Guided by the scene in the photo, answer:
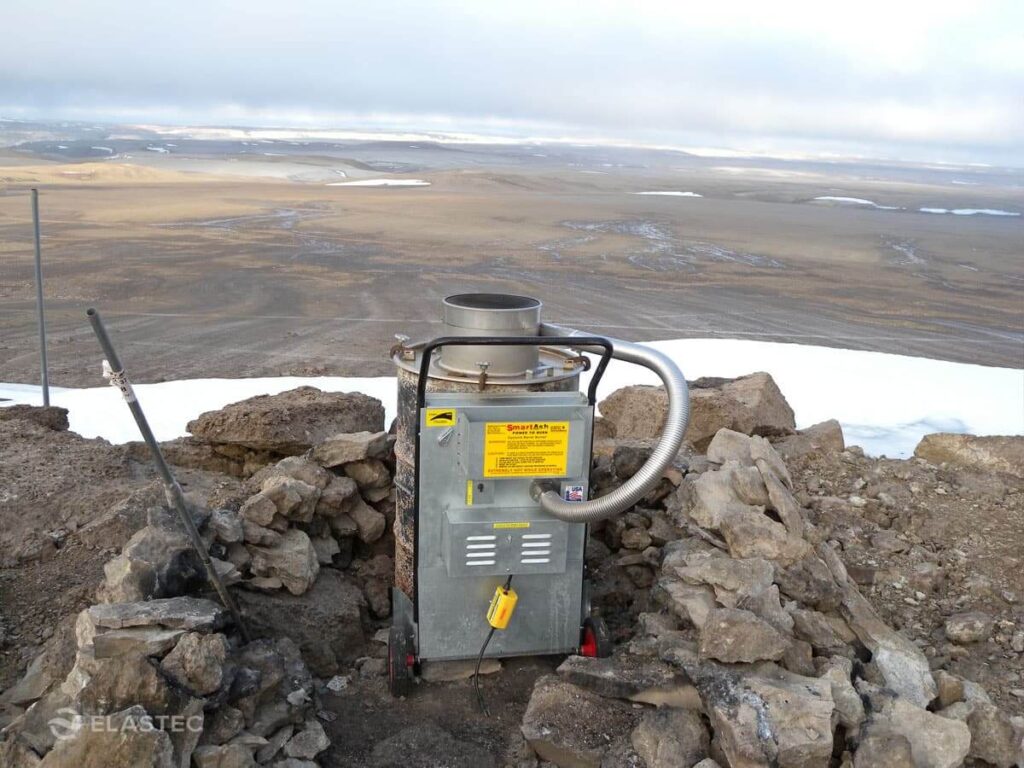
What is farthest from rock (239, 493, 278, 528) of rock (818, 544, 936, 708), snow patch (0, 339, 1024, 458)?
snow patch (0, 339, 1024, 458)

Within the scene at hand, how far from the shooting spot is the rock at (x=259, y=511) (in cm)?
456

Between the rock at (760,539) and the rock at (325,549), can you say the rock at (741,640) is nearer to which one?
the rock at (760,539)

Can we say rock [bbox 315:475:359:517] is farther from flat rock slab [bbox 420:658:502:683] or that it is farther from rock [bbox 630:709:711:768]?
rock [bbox 630:709:711:768]

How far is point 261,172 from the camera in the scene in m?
62.3

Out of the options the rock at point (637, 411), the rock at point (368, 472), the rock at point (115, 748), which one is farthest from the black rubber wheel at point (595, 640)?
the rock at point (637, 411)

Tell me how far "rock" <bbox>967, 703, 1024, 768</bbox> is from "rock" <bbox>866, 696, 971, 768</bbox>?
6.5 inches

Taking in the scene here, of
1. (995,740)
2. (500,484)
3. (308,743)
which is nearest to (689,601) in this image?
(500,484)

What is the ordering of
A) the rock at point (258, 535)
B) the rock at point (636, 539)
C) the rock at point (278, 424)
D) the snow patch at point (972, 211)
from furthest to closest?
the snow patch at point (972, 211) < the rock at point (278, 424) < the rock at point (636, 539) < the rock at point (258, 535)

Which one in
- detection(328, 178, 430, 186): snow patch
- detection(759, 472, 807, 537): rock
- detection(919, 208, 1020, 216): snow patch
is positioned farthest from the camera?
detection(919, 208, 1020, 216): snow patch

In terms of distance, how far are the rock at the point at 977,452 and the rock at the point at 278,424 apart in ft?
13.9

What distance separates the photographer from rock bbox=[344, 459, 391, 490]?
16.8 feet

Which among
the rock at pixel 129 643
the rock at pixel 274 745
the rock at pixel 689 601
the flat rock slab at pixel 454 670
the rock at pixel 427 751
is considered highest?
the rock at pixel 129 643

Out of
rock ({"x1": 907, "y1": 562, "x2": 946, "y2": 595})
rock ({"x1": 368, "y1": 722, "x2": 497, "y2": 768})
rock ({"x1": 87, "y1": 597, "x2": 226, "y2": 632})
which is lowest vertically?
rock ({"x1": 368, "y1": 722, "x2": 497, "y2": 768})

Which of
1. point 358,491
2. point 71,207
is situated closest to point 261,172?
point 71,207
